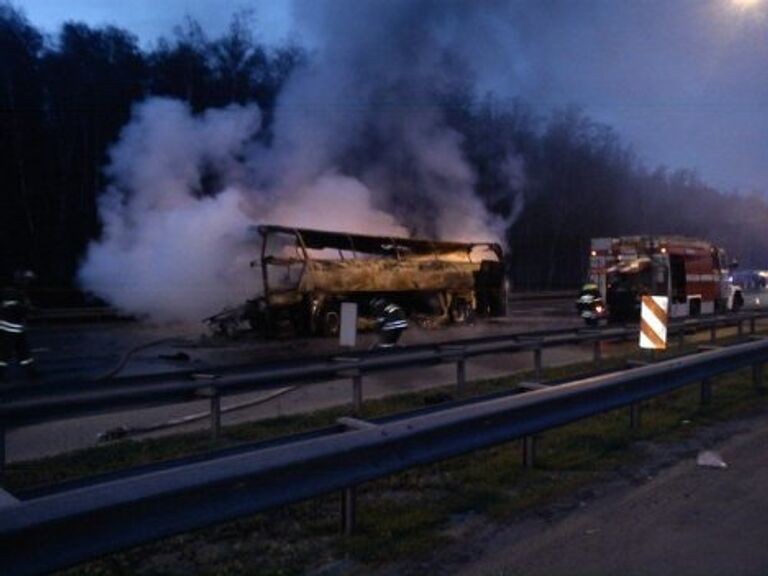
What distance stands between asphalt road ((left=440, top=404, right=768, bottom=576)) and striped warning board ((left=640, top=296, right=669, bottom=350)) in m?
5.27

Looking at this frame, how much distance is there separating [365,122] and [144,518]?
23.4 meters

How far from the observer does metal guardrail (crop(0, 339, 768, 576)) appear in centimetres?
343

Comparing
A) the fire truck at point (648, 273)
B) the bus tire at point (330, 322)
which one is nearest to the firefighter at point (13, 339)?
the bus tire at point (330, 322)

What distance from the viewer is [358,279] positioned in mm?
22000

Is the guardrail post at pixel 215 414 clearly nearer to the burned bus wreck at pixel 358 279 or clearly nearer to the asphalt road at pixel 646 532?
the asphalt road at pixel 646 532

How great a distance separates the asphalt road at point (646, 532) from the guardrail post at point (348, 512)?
628mm

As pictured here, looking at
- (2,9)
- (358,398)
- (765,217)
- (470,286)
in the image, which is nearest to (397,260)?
(470,286)

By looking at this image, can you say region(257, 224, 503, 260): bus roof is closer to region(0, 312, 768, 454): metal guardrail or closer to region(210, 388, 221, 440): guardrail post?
region(0, 312, 768, 454): metal guardrail

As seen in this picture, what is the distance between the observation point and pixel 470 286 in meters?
26.0

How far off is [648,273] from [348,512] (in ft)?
74.7

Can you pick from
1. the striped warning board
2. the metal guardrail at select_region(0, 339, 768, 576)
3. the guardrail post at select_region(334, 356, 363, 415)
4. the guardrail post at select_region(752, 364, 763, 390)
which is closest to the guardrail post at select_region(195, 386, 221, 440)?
the guardrail post at select_region(334, 356, 363, 415)

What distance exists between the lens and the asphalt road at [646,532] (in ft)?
15.9

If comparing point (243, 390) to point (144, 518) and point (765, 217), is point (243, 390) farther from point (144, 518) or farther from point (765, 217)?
point (765, 217)

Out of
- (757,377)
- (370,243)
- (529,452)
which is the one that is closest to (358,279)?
(370,243)
